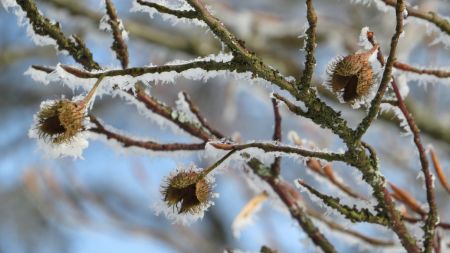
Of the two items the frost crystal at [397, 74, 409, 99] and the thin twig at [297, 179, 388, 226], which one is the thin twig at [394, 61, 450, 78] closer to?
the frost crystal at [397, 74, 409, 99]

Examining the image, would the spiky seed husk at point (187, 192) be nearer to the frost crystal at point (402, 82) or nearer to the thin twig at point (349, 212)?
the thin twig at point (349, 212)

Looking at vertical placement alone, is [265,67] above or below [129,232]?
below

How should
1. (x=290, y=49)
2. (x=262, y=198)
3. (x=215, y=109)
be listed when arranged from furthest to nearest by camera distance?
(x=215, y=109), (x=290, y=49), (x=262, y=198)

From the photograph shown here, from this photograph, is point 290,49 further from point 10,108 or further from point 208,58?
point 10,108

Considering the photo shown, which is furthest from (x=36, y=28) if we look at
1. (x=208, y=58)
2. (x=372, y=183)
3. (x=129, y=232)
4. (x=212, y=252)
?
(x=212, y=252)

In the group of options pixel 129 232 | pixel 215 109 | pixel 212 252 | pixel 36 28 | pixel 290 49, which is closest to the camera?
pixel 36 28

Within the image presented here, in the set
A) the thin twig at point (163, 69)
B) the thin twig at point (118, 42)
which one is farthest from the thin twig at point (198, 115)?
the thin twig at point (163, 69)

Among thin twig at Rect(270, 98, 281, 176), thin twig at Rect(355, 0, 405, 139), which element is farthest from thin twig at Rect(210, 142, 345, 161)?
thin twig at Rect(270, 98, 281, 176)
